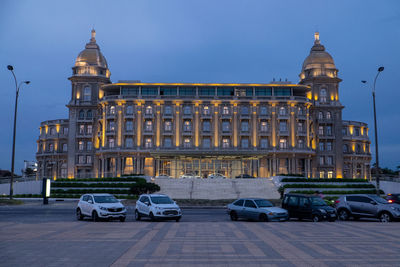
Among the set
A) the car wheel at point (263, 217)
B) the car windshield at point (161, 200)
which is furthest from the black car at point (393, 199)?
the car windshield at point (161, 200)

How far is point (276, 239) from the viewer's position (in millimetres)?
15133

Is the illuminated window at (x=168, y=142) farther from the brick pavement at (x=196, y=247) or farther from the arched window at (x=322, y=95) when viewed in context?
the brick pavement at (x=196, y=247)

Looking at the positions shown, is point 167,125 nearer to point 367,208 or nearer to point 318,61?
point 318,61

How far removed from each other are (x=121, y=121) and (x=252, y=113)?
25.4 metres

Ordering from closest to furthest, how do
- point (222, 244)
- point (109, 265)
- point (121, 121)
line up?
point (109, 265)
point (222, 244)
point (121, 121)

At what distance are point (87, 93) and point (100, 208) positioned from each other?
6342 centimetres

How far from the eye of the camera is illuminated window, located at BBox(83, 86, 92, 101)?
3273 inches

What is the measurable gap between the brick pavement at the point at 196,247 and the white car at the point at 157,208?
17.9 ft

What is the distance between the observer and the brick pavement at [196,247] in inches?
429

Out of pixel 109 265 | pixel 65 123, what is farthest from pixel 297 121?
pixel 109 265

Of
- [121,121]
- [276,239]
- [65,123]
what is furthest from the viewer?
[65,123]

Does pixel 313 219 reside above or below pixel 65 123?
below

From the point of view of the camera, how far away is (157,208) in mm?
23859

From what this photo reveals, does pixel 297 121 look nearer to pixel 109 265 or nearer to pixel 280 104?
pixel 280 104
